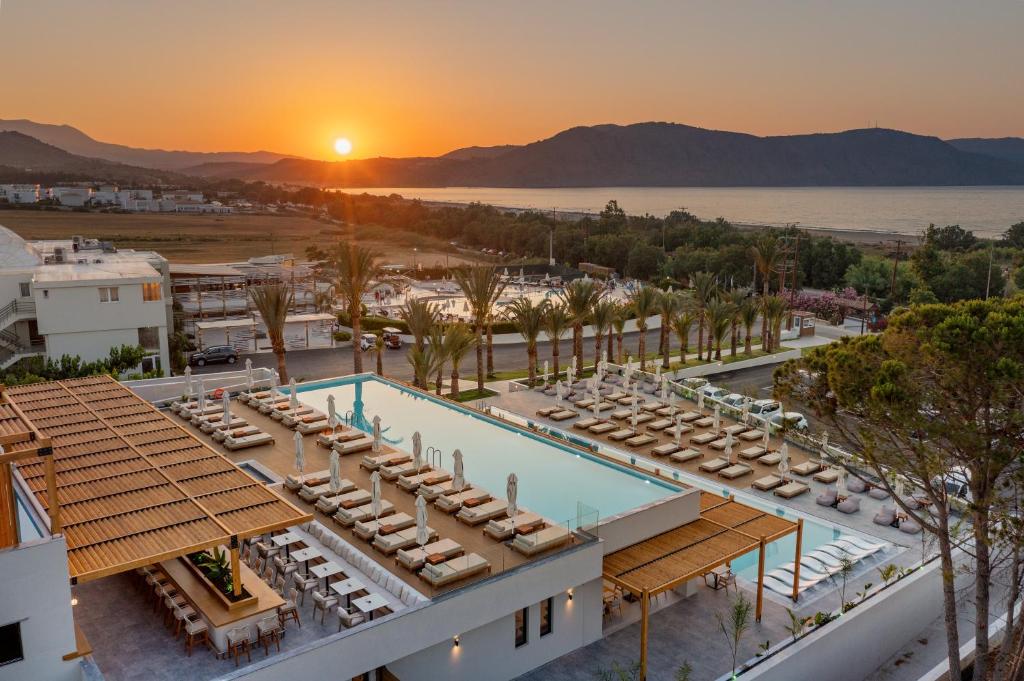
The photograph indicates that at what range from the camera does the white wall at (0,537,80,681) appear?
971cm

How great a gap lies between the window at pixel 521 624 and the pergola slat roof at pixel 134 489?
4.65 meters

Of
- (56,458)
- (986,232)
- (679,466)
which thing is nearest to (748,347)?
(679,466)

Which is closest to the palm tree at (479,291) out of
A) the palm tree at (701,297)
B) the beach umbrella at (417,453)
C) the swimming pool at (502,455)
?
the swimming pool at (502,455)

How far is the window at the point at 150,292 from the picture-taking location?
35.5 metres

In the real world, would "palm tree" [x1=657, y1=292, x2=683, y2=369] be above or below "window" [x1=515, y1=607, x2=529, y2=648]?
above

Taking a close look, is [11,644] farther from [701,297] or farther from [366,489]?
[701,297]

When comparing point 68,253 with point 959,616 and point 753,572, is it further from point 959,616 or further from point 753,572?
point 959,616

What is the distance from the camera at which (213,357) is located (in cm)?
4175

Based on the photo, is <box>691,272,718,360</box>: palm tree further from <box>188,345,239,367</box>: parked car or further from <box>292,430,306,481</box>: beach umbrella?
<box>292,430,306,481</box>: beach umbrella

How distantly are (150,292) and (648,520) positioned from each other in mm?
27987

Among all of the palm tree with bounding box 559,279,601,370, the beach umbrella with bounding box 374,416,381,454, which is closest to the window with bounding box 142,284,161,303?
the palm tree with bounding box 559,279,601,370

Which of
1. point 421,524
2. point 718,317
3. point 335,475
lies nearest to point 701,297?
point 718,317

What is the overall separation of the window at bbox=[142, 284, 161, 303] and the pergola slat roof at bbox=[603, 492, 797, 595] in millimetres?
27788

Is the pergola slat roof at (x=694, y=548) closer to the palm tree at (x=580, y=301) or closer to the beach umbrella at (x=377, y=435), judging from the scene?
the beach umbrella at (x=377, y=435)
